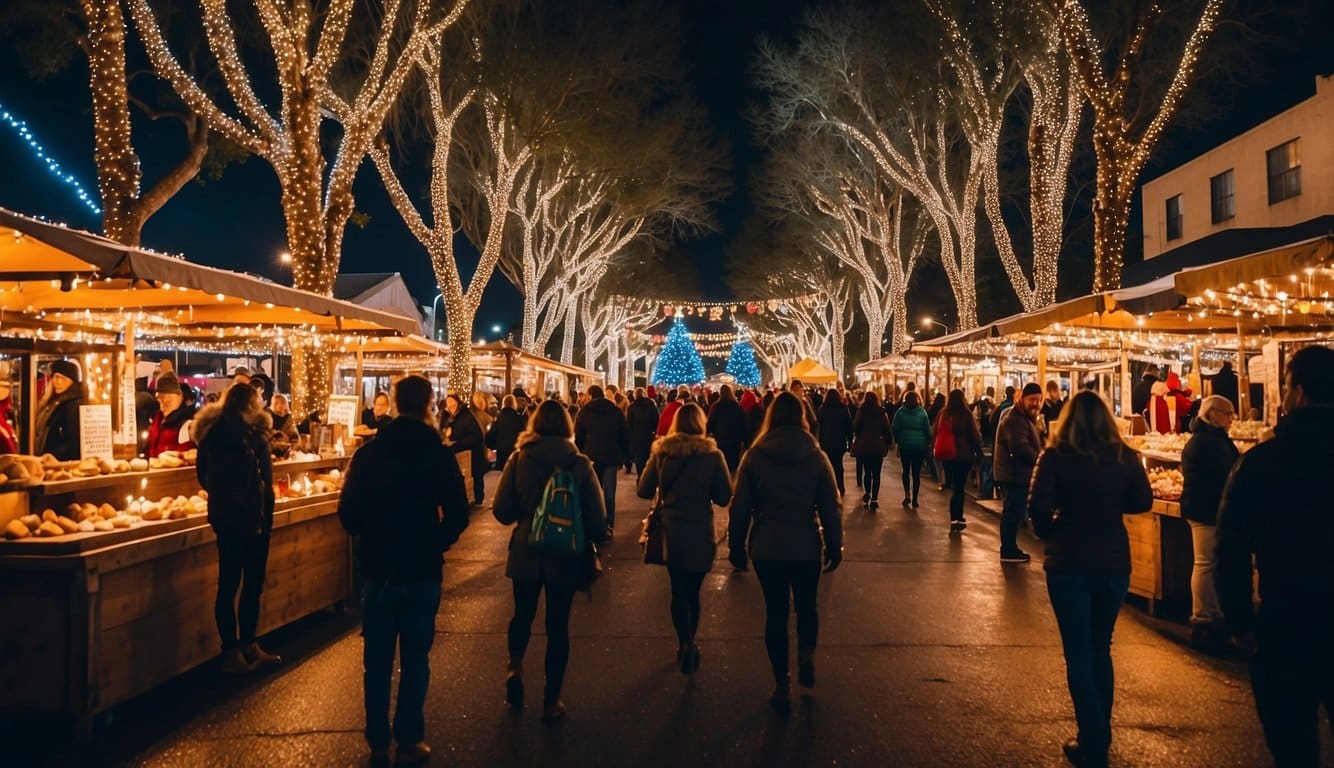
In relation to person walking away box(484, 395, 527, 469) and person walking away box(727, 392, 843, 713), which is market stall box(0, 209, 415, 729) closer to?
person walking away box(727, 392, 843, 713)

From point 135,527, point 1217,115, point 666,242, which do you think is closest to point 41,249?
point 135,527

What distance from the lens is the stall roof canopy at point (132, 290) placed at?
6004mm

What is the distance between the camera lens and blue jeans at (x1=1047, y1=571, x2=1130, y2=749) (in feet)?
14.1

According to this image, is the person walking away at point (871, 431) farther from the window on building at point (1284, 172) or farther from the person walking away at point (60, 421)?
the window on building at point (1284, 172)

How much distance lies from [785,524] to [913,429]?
29.3ft

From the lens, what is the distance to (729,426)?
14023 mm

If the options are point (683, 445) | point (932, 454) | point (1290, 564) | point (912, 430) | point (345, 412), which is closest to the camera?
point (1290, 564)

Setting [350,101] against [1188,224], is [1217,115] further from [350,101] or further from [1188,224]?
[350,101]

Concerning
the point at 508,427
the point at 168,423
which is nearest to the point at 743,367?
the point at 508,427

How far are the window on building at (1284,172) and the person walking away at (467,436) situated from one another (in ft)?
76.5

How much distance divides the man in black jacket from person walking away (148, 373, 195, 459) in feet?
15.5

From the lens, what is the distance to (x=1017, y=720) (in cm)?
502

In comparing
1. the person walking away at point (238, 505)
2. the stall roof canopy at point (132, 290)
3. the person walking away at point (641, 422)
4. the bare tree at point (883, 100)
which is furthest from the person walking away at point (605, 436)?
the bare tree at point (883, 100)

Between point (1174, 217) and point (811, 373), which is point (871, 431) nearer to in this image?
point (811, 373)
